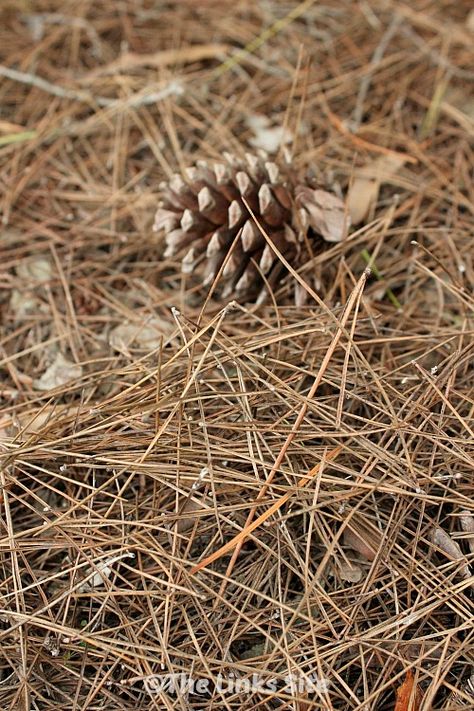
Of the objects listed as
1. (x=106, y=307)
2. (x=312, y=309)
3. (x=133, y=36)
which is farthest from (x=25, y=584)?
(x=133, y=36)

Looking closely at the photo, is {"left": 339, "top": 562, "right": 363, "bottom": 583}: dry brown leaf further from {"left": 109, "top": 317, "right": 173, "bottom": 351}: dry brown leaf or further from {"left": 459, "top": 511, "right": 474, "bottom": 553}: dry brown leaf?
{"left": 109, "top": 317, "right": 173, "bottom": 351}: dry brown leaf

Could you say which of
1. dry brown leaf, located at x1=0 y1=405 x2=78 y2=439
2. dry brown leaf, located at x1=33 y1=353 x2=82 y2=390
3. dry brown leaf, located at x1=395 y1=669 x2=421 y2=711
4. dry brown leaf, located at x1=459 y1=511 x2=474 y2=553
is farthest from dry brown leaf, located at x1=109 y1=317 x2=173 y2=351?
dry brown leaf, located at x1=395 y1=669 x2=421 y2=711

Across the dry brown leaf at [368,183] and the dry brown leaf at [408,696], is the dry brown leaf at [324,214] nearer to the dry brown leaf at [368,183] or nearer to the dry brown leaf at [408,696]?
the dry brown leaf at [368,183]

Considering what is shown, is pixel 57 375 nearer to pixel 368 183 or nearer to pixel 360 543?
pixel 360 543

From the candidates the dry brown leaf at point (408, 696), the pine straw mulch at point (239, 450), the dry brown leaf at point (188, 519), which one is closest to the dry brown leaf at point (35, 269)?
the pine straw mulch at point (239, 450)

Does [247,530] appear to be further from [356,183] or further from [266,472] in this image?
[356,183]

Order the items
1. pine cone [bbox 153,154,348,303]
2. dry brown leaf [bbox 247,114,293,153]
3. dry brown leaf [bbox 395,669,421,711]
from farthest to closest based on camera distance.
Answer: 1. dry brown leaf [bbox 247,114,293,153]
2. pine cone [bbox 153,154,348,303]
3. dry brown leaf [bbox 395,669,421,711]

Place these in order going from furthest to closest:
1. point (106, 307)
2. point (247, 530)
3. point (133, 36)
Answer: point (133, 36) < point (106, 307) < point (247, 530)
